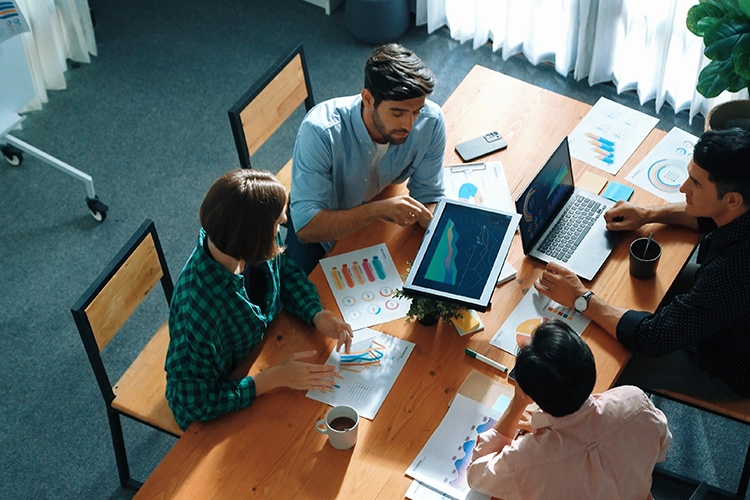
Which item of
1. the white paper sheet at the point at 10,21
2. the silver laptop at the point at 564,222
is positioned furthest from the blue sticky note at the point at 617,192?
the white paper sheet at the point at 10,21

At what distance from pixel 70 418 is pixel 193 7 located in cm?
253

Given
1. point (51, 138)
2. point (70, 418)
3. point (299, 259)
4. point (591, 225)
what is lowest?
point (70, 418)

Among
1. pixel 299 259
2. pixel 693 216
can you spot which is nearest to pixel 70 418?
pixel 299 259

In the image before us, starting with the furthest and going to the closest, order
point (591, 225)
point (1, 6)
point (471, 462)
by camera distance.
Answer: point (1, 6)
point (591, 225)
point (471, 462)

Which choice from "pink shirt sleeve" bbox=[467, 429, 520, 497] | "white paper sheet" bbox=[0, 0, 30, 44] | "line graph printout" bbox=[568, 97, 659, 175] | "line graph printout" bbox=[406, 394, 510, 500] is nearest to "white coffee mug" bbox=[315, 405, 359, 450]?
"line graph printout" bbox=[406, 394, 510, 500]

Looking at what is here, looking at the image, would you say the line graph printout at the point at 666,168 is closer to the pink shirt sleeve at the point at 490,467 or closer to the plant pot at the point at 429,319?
the plant pot at the point at 429,319

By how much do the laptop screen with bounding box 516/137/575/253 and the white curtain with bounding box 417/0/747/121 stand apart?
4.73 ft

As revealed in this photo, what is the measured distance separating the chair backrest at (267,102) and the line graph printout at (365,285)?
0.62 m

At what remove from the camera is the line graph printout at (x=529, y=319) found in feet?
7.26

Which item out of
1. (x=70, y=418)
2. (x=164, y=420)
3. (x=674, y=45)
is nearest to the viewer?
(x=164, y=420)

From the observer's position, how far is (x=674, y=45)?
12.3 feet

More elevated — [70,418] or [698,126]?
[698,126]

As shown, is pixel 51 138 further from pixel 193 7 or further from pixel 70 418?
pixel 70 418

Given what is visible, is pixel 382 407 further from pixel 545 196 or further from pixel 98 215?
pixel 98 215
